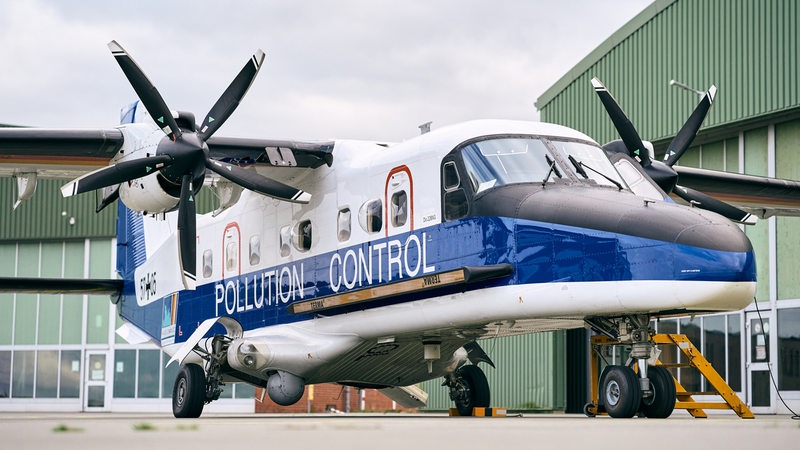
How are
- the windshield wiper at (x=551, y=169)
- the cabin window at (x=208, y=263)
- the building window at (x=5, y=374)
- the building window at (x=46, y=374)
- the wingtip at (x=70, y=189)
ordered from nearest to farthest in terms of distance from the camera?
the windshield wiper at (x=551, y=169) → the wingtip at (x=70, y=189) → the cabin window at (x=208, y=263) → the building window at (x=46, y=374) → the building window at (x=5, y=374)

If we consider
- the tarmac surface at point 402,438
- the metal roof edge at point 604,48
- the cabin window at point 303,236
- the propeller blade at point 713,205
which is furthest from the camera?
the metal roof edge at point 604,48

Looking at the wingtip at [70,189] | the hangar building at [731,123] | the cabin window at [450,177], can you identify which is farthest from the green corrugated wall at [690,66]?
the wingtip at [70,189]

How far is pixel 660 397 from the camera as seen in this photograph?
495 inches

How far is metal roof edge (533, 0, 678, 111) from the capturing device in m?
27.6

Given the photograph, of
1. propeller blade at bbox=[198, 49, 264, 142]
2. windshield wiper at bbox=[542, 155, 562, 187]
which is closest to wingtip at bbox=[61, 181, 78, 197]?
propeller blade at bbox=[198, 49, 264, 142]

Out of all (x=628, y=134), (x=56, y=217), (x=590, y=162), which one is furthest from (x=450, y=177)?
(x=56, y=217)

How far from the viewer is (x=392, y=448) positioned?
22.2ft

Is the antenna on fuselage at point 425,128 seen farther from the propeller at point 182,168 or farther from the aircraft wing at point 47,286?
the aircraft wing at point 47,286

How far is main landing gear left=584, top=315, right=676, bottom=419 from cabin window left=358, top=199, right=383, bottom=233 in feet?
11.8

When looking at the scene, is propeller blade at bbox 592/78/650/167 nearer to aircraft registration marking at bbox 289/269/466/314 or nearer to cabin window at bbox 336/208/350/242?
cabin window at bbox 336/208/350/242

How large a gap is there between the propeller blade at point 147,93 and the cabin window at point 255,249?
2.75 m

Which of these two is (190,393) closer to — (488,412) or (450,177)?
(488,412)

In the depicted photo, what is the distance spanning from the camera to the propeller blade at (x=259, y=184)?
1622cm

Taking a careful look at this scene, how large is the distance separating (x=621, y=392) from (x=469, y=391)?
227 inches
